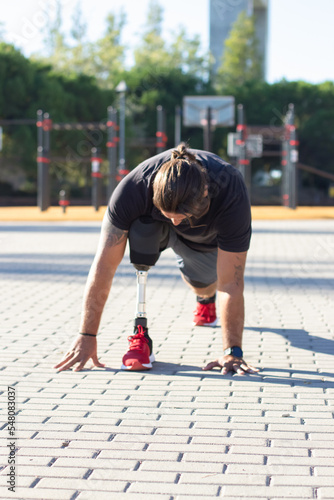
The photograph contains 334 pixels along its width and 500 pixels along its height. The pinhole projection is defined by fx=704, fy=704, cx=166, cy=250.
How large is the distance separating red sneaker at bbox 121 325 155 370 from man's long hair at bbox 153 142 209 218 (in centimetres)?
95

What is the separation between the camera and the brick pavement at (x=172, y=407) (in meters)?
2.30

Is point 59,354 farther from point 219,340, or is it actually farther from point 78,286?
point 78,286

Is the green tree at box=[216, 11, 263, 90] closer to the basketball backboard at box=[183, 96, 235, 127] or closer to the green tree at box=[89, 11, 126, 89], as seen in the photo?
the green tree at box=[89, 11, 126, 89]

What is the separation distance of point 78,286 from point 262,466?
4.52 meters

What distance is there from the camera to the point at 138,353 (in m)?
3.75

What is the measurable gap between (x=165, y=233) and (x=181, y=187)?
0.88 m

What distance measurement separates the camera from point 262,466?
2416 millimetres

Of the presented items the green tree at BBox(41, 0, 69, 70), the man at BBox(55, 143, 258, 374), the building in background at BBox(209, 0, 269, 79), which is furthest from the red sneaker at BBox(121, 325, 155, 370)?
the building in background at BBox(209, 0, 269, 79)

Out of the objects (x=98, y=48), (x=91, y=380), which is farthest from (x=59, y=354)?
(x=98, y=48)

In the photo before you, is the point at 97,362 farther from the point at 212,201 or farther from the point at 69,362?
the point at 212,201

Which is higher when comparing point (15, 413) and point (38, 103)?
point (38, 103)

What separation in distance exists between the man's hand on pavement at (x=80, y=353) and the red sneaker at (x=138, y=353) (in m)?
0.18

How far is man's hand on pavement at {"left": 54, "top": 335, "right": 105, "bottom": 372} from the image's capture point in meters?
3.50

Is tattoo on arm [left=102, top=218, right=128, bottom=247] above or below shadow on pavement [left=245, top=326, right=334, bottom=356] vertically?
above
